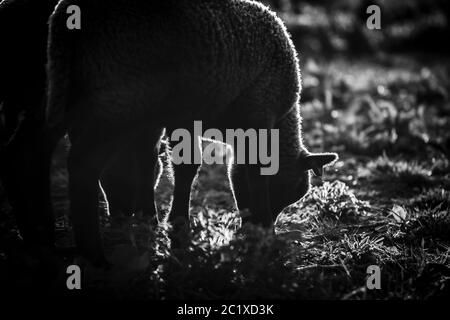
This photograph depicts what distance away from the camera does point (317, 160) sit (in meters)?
4.86

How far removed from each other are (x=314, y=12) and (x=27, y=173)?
1894cm

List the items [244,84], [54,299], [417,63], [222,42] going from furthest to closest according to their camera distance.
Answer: [417,63] < [244,84] < [222,42] < [54,299]

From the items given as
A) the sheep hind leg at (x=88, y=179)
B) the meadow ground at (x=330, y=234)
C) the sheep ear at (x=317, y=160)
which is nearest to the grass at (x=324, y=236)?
the meadow ground at (x=330, y=234)

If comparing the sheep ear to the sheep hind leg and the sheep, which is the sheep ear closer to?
the sheep hind leg

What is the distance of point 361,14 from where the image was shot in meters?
21.2

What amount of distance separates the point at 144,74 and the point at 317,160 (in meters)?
1.89

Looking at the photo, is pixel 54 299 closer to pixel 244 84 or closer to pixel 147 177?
pixel 147 177

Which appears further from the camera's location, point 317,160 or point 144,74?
point 317,160

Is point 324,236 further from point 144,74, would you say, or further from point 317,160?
point 144,74

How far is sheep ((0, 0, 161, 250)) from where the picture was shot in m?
3.75

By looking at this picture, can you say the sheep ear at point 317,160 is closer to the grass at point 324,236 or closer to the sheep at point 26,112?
the grass at point 324,236

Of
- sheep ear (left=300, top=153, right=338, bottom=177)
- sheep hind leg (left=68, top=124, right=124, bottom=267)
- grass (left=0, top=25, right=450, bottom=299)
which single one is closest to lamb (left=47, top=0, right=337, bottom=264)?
sheep hind leg (left=68, top=124, right=124, bottom=267)

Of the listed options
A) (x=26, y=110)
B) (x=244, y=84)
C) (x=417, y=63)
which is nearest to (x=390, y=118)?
(x=244, y=84)

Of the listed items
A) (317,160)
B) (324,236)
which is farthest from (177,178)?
(324,236)
